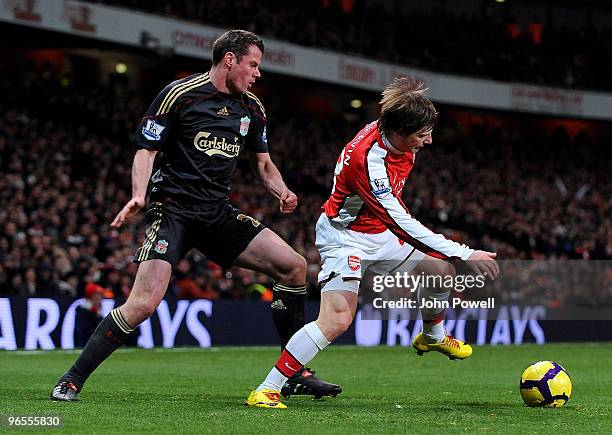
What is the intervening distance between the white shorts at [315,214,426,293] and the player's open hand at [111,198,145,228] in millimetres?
1278

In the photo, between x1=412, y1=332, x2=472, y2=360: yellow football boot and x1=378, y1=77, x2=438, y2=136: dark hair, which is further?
x1=412, y1=332, x2=472, y2=360: yellow football boot

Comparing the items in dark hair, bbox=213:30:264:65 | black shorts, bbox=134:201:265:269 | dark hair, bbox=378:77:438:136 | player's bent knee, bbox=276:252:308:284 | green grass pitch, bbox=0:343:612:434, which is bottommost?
green grass pitch, bbox=0:343:612:434

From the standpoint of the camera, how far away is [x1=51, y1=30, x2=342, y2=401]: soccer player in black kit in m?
7.34

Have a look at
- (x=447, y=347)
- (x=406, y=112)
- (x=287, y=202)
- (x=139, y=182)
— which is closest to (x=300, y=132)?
(x=287, y=202)

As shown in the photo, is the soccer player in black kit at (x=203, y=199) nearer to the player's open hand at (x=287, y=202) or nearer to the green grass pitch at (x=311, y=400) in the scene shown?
the player's open hand at (x=287, y=202)

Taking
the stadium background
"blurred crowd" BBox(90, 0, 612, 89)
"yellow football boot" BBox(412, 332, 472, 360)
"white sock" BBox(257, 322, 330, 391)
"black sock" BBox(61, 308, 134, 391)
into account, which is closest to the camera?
"white sock" BBox(257, 322, 330, 391)

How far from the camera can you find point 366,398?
26.8 ft

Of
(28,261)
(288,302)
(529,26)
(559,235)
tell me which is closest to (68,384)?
(288,302)

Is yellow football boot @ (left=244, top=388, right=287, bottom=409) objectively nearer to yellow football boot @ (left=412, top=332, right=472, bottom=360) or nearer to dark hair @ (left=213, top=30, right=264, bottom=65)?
yellow football boot @ (left=412, top=332, right=472, bottom=360)

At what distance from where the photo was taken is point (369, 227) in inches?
289

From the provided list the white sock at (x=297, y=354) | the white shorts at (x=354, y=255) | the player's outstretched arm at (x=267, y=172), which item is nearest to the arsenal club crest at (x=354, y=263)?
the white shorts at (x=354, y=255)

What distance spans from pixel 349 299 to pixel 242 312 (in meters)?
11.0

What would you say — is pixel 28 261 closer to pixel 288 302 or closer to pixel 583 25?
pixel 288 302

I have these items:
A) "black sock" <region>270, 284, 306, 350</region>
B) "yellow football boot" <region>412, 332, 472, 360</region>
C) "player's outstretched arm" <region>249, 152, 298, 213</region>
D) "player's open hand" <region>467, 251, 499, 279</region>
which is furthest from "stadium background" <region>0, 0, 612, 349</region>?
"player's open hand" <region>467, 251, 499, 279</region>
